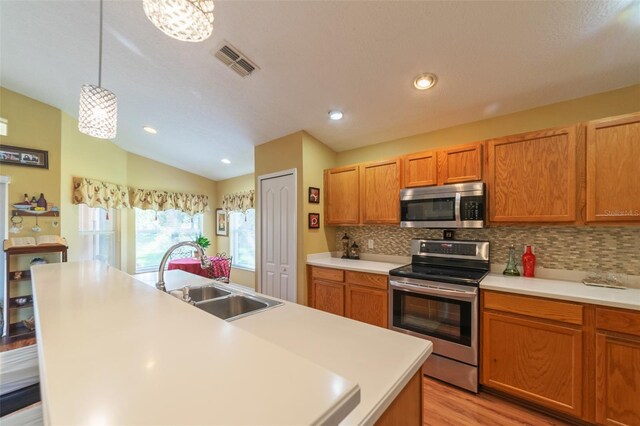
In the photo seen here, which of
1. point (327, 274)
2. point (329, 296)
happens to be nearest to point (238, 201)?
point (327, 274)

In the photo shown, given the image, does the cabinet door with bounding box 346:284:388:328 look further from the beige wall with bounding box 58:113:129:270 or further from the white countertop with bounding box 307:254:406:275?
the beige wall with bounding box 58:113:129:270

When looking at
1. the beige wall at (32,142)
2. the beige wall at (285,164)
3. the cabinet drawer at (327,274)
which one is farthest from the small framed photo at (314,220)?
the beige wall at (32,142)

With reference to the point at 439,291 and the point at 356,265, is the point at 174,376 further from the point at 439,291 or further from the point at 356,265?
the point at 356,265

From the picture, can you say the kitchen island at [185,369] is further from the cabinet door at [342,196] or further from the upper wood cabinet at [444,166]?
the cabinet door at [342,196]

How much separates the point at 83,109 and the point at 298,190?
2093mm

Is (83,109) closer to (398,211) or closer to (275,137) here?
(275,137)

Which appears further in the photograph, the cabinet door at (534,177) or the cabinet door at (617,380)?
the cabinet door at (534,177)

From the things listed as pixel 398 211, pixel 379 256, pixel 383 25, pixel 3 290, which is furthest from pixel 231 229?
pixel 383 25

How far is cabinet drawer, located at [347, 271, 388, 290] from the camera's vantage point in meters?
2.61

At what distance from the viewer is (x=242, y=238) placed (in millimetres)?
5668

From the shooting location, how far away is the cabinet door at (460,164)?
7.74ft

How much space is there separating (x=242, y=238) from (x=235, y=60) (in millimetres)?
4083

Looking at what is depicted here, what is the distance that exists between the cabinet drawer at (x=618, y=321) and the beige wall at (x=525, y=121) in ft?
4.99

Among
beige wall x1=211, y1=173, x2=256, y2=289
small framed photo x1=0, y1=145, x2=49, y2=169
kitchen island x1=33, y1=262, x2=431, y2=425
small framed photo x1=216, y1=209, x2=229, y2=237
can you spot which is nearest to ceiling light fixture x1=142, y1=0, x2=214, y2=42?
kitchen island x1=33, y1=262, x2=431, y2=425
